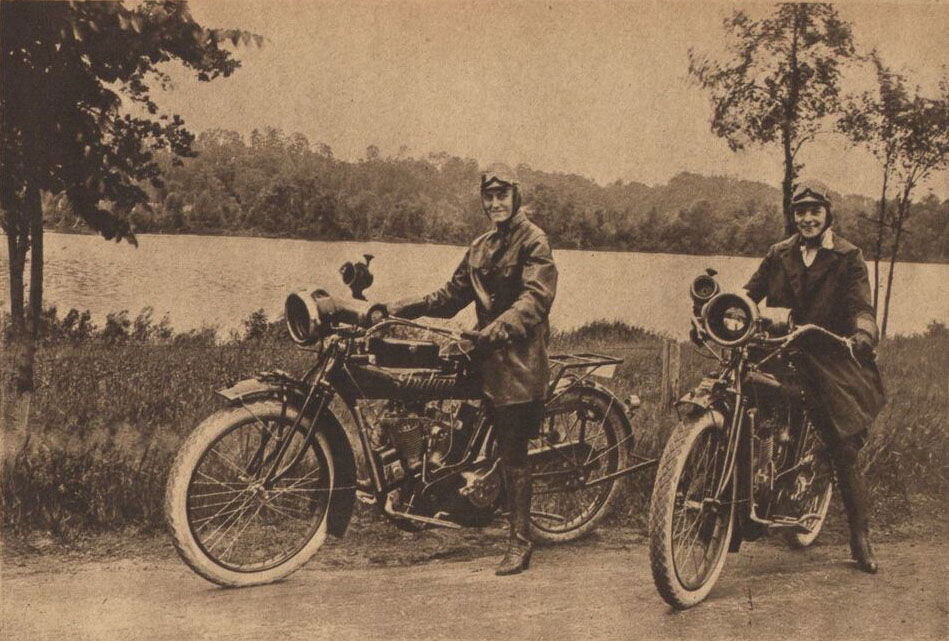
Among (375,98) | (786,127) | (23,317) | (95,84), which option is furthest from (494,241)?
(23,317)

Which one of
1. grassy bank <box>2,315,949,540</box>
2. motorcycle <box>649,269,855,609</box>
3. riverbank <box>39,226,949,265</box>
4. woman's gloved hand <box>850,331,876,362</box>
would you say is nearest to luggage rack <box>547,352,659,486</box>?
grassy bank <box>2,315,949,540</box>

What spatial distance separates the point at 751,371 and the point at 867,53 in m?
1.85

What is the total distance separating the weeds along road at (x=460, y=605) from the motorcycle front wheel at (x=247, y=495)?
0.13 m

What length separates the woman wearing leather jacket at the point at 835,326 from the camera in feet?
11.5

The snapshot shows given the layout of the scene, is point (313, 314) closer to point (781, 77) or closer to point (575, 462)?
point (575, 462)

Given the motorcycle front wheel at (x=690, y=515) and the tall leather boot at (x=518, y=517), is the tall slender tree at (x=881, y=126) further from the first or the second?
the tall leather boot at (x=518, y=517)

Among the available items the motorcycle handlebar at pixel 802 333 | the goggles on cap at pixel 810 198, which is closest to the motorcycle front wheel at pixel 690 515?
the motorcycle handlebar at pixel 802 333

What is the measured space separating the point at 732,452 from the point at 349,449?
1.48 metres

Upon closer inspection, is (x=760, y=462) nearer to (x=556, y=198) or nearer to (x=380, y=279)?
(x=556, y=198)

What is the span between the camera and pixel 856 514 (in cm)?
362

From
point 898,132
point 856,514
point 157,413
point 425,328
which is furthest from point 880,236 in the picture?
point 157,413

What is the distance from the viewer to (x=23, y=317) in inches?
153

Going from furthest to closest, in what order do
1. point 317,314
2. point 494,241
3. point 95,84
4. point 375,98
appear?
point 375,98, point 95,84, point 494,241, point 317,314

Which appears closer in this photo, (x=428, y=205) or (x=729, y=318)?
(x=729, y=318)
